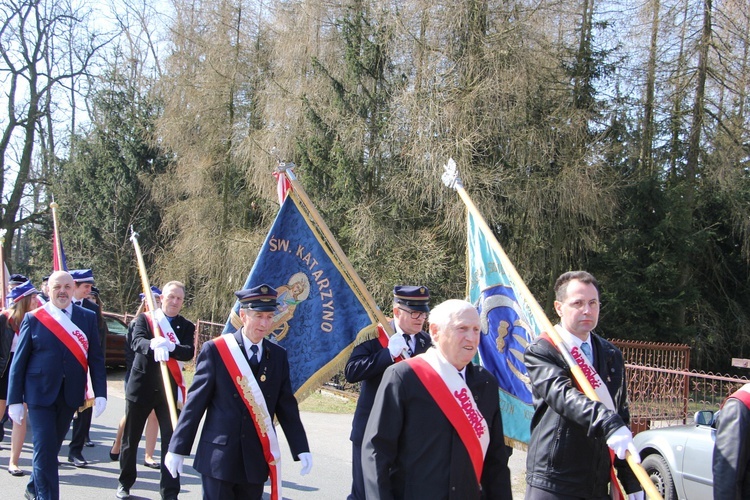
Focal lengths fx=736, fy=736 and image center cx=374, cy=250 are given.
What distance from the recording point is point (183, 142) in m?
23.6

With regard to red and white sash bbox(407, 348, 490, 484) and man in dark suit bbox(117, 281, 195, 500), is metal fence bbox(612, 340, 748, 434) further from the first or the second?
red and white sash bbox(407, 348, 490, 484)

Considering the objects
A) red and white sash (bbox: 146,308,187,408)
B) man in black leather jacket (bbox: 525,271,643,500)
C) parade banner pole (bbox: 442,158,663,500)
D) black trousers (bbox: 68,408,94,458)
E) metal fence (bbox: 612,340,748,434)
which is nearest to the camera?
parade banner pole (bbox: 442,158,663,500)

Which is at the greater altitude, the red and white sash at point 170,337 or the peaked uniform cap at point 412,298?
the peaked uniform cap at point 412,298

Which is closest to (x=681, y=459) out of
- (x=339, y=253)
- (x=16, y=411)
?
(x=339, y=253)

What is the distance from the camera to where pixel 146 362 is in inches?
269

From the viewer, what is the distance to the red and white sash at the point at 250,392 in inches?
174

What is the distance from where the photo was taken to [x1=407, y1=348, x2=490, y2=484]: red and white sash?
3.23 meters

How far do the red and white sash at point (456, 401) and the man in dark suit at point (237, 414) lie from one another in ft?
4.87

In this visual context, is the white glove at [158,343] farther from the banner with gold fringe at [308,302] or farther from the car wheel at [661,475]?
the car wheel at [661,475]

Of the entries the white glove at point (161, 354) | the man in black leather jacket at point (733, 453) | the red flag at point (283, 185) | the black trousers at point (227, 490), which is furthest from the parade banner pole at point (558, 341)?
the white glove at point (161, 354)

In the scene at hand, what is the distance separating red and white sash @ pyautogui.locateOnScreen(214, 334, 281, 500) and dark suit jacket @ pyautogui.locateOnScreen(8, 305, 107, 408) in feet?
7.17

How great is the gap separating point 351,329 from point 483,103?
11135 mm

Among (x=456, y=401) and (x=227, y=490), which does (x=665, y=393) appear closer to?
(x=227, y=490)

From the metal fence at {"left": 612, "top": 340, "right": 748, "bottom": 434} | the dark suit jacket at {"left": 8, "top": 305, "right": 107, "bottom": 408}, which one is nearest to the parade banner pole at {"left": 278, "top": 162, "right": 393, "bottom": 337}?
the dark suit jacket at {"left": 8, "top": 305, "right": 107, "bottom": 408}
